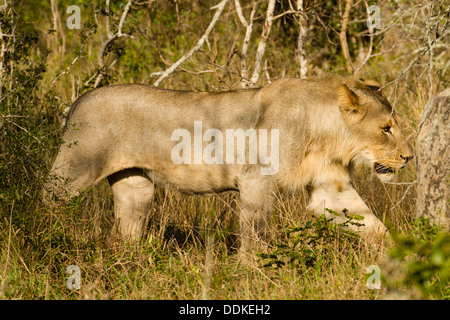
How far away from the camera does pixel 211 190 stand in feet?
16.5

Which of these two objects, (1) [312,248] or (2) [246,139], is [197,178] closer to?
(2) [246,139]

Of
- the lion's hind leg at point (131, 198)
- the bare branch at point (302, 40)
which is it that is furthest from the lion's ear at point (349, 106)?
the bare branch at point (302, 40)

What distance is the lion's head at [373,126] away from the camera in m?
4.87

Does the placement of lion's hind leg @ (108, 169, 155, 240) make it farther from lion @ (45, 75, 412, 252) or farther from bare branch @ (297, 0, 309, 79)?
bare branch @ (297, 0, 309, 79)

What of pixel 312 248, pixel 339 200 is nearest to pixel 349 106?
pixel 339 200

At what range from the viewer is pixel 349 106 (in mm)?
4824

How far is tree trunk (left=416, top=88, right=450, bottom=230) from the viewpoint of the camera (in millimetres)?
4016

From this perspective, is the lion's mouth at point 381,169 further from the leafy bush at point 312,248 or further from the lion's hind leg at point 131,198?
the lion's hind leg at point 131,198

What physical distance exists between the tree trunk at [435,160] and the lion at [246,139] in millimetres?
659

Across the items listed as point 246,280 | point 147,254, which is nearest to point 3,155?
point 147,254

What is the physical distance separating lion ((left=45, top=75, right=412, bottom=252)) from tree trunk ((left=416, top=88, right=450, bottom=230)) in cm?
66

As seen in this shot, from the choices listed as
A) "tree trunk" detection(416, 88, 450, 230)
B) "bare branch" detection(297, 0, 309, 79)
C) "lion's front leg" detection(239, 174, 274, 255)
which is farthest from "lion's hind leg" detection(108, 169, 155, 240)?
"bare branch" detection(297, 0, 309, 79)

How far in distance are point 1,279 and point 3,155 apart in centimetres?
94
